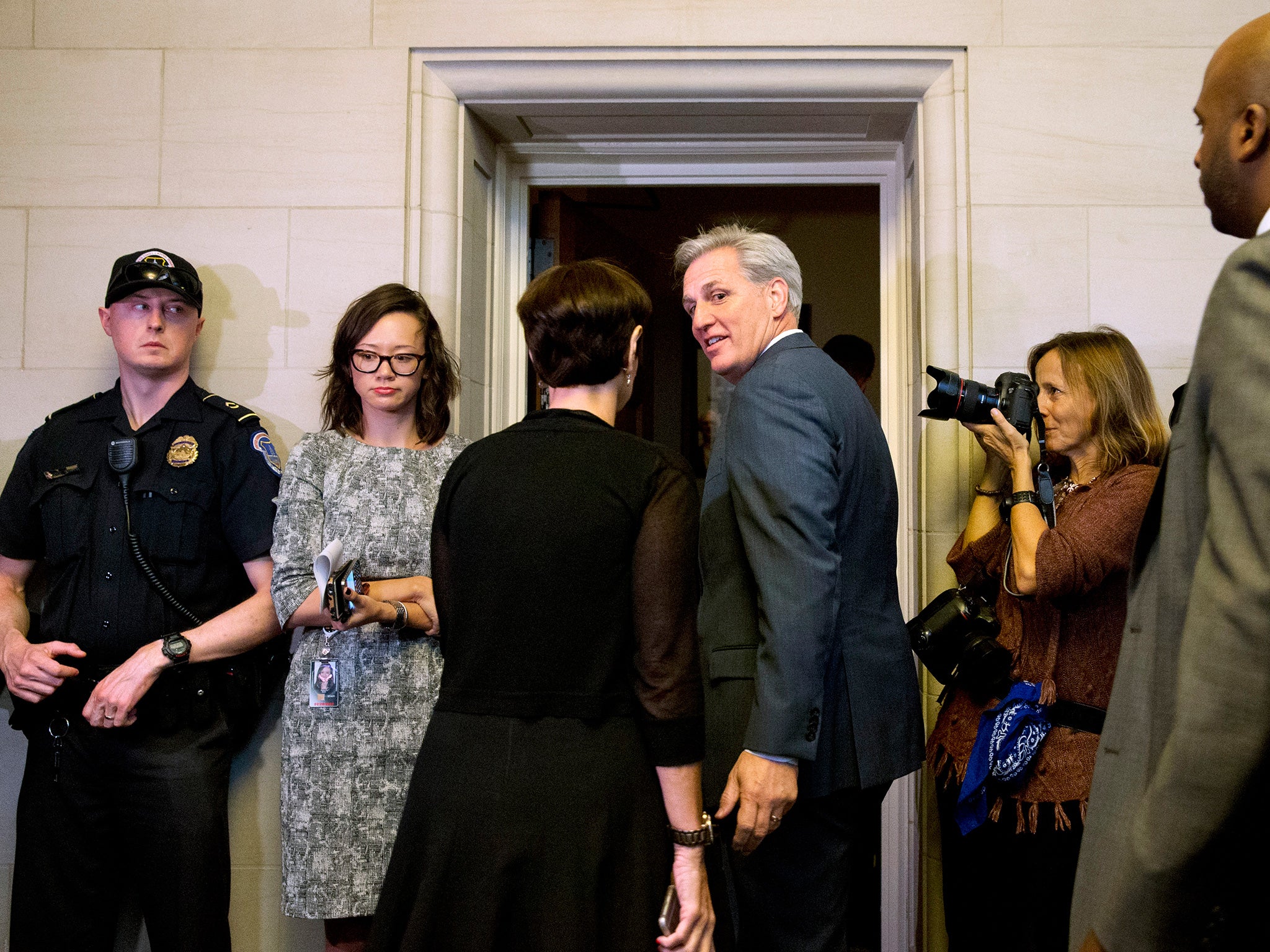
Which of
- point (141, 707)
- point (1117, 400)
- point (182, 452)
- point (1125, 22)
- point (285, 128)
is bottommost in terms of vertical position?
point (141, 707)

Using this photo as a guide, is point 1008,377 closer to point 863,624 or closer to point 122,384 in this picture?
point 863,624

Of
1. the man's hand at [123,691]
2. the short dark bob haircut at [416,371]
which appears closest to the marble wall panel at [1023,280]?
the short dark bob haircut at [416,371]

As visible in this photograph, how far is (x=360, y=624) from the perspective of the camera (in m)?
1.80

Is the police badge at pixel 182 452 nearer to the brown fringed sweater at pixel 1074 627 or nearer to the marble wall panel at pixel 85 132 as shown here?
the marble wall panel at pixel 85 132

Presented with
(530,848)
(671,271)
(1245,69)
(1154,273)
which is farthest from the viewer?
(671,271)

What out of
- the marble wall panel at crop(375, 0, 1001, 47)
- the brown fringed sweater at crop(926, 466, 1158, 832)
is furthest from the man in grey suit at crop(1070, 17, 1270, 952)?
the marble wall panel at crop(375, 0, 1001, 47)

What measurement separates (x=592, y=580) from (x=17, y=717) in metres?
1.68

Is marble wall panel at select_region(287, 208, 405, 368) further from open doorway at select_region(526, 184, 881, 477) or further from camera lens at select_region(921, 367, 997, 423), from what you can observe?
open doorway at select_region(526, 184, 881, 477)

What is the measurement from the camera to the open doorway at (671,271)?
4.28 m

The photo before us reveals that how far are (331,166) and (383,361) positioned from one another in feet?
2.69

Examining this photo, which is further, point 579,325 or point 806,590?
point 806,590

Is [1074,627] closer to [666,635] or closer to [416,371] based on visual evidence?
[666,635]

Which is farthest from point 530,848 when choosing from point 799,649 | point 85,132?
point 85,132

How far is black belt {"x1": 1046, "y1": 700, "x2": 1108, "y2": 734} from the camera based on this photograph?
1.78 meters
